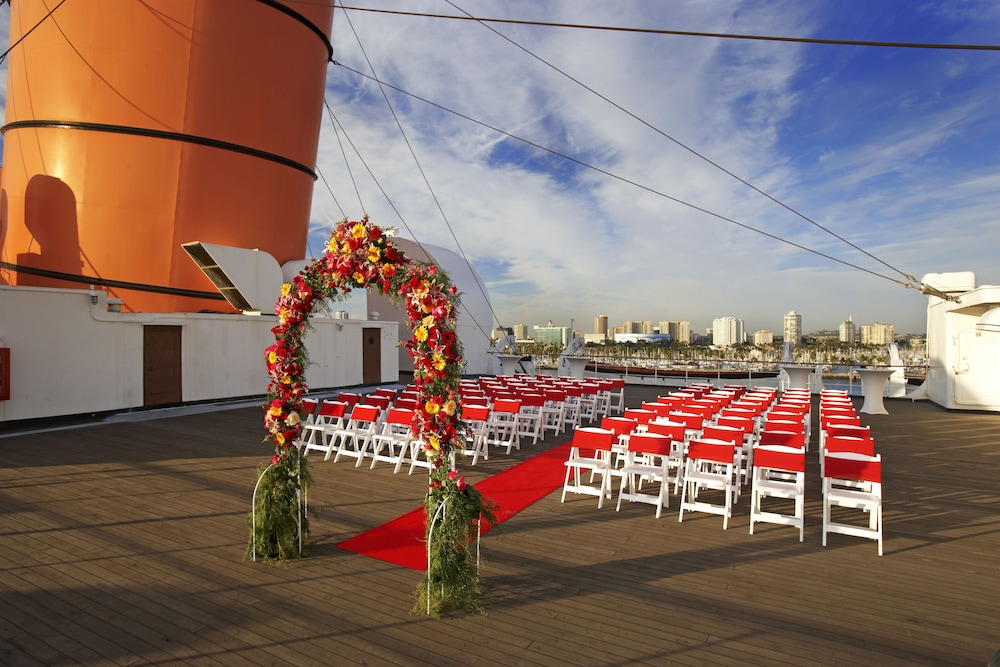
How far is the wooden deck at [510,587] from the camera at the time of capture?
367cm

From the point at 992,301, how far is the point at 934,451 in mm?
8040

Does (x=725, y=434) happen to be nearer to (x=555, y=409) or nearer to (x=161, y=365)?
(x=555, y=409)

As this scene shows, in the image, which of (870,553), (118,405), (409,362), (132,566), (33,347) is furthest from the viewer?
(409,362)

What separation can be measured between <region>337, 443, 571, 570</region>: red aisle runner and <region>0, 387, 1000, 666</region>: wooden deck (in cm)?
20

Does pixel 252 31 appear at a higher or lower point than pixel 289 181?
higher

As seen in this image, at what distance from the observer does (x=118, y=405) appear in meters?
12.9

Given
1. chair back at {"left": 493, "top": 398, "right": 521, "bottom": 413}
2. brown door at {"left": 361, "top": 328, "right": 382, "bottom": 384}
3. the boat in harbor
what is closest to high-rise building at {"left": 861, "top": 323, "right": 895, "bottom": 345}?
the boat in harbor

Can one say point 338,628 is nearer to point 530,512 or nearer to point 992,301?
point 530,512

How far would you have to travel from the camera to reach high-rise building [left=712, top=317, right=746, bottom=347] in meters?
74.5

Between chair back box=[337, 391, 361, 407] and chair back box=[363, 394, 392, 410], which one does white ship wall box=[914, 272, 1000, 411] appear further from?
chair back box=[337, 391, 361, 407]

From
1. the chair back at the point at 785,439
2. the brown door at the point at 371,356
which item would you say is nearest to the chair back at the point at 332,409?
the chair back at the point at 785,439

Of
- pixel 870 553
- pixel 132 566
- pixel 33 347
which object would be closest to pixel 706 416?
pixel 870 553

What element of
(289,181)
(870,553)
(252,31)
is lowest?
(870,553)

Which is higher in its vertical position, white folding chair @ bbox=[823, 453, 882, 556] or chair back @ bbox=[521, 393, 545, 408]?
chair back @ bbox=[521, 393, 545, 408]
